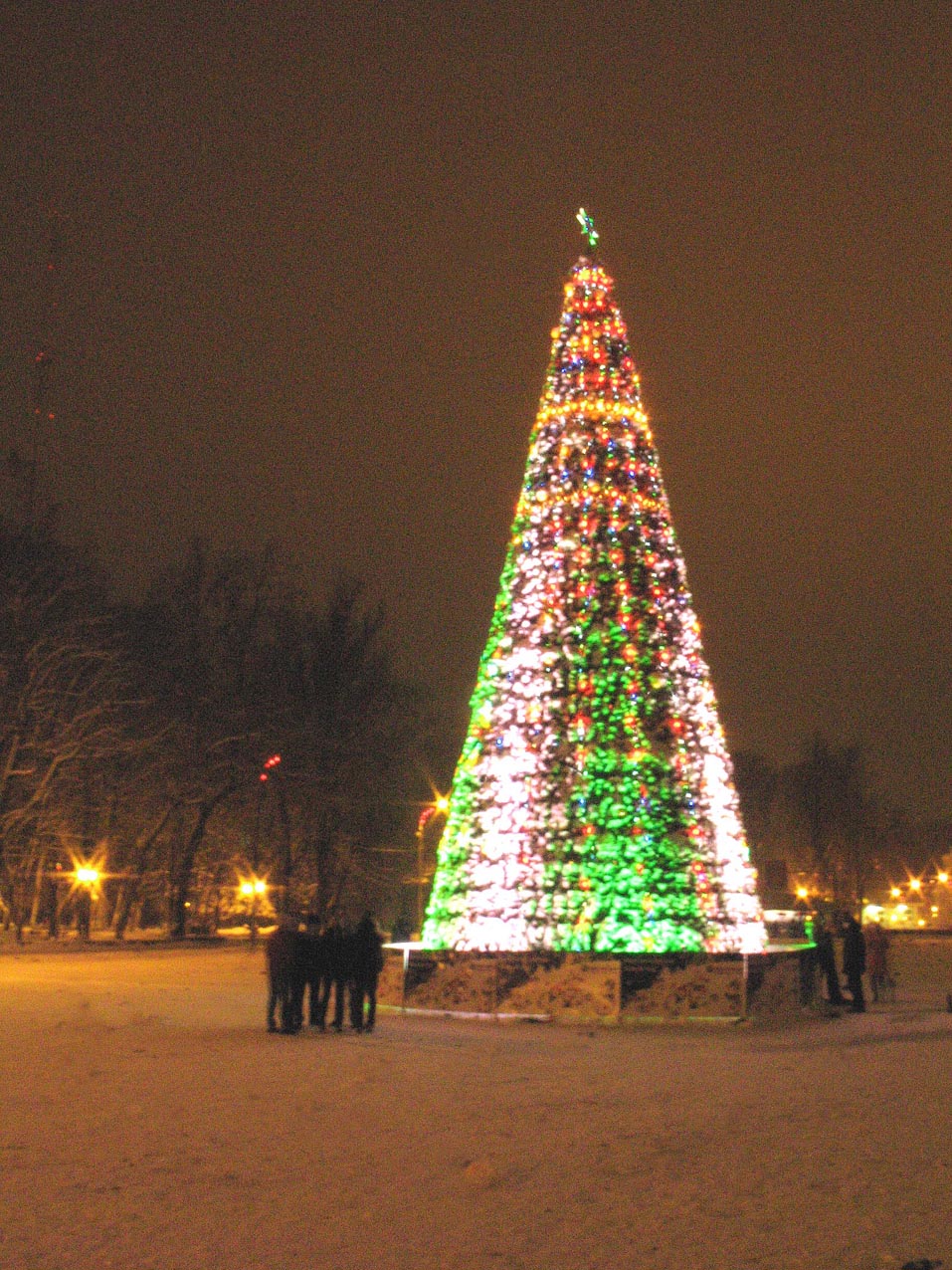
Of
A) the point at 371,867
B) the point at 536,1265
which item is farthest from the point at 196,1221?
the point at 371,867

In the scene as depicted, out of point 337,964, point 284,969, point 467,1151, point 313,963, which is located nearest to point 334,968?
point 337,964

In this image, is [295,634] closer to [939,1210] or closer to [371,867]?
[371,867]

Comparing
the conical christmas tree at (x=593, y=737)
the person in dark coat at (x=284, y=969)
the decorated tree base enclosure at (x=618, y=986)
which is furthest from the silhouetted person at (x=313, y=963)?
the conical christmas tree at (x=593, y=737)

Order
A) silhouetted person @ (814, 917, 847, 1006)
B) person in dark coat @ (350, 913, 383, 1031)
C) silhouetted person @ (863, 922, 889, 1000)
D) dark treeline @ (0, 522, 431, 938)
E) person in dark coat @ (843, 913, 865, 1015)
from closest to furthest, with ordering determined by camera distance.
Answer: person in dark coat @ (350, 913, 383, 1031), person in dark coat @ (843, 913, 865, 1015), silhouetted person @ (814, 917, 847, 1006), silhouetted person @ (863, 922, 889, 1000), dark treeline @ (0, 522, 431, 938)

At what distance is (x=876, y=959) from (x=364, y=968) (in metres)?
9.40

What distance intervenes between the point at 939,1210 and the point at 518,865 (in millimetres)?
12188

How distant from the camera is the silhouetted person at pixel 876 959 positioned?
2152 centimetres

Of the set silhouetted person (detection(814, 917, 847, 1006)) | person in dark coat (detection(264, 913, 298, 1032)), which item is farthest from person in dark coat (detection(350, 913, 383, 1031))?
silhouetted person (detection(814, 917, 847, 1006))

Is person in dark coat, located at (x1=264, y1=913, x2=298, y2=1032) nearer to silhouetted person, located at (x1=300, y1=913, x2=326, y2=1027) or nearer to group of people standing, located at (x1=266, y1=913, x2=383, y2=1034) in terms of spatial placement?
group of people standing, located at (x1=266, y1=913, x2=383, y2=1034)

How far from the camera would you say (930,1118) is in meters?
9.94

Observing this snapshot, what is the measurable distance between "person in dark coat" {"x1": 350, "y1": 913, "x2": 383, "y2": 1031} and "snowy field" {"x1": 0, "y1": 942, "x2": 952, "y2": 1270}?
0.76m

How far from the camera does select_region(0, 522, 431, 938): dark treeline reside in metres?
35.2

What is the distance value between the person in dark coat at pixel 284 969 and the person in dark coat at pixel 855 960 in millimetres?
8374

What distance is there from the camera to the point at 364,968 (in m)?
16.1
